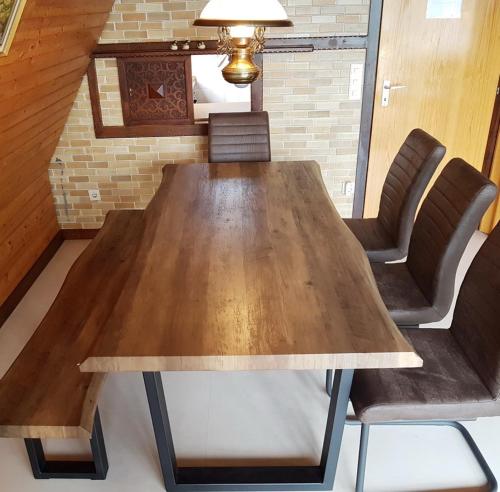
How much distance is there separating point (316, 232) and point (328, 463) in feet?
2.71

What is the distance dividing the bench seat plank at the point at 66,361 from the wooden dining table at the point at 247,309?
0.75 feet

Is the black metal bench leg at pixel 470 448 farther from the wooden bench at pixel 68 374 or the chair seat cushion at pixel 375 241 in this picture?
the wooden bench at pixel 68 374

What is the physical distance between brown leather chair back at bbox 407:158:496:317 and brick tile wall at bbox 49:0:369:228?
1484 mm

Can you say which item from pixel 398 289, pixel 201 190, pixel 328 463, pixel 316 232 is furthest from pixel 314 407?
pixel 201 190

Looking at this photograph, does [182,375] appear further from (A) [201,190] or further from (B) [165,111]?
(B) [165,111]

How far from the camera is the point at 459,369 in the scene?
63.8 inches

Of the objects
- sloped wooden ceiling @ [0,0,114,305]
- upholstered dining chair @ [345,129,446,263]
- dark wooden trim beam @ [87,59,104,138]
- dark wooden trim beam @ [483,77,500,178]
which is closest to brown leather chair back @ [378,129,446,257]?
upholstered dining chair @ [345,129,446,263]

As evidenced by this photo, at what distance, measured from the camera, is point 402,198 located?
238 centimetres

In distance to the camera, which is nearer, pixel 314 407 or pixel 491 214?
pixel 314 407

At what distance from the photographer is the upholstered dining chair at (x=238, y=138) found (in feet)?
9.87

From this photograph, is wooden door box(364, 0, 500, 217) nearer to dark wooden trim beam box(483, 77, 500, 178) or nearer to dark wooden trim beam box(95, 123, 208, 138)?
dark wooden trim beam box(483, 77, 500, 178)

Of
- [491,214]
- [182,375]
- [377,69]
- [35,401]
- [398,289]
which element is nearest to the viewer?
[35,401]

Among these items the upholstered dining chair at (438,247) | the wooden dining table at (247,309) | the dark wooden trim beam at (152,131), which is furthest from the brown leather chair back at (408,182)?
the dark wooden trim beam at (152,131)

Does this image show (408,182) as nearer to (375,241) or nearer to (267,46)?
(375,241)
